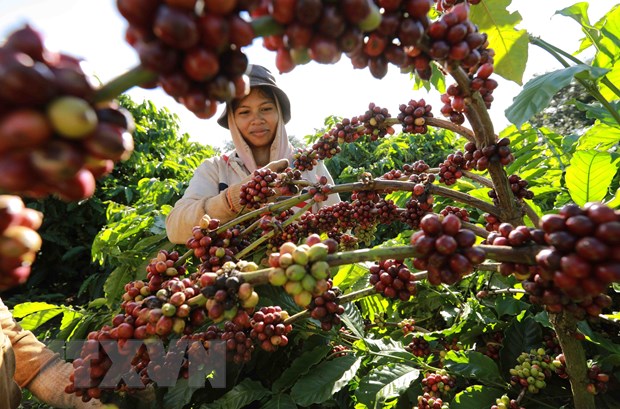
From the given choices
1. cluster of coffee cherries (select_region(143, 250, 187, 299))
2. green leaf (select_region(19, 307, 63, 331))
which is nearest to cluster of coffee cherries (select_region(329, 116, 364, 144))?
cluster of coffee cherries (select_region(143, 250, 187, 299))

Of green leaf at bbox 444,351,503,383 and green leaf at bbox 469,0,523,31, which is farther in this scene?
green leaf at bbox 444,351,503,383

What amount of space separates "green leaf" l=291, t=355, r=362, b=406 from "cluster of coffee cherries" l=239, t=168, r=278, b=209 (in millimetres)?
691

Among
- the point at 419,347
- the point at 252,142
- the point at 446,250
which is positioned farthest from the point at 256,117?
the point at 446,250

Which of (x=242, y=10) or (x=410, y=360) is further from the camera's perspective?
(x=410, y=360)

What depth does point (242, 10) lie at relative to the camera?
0.47m

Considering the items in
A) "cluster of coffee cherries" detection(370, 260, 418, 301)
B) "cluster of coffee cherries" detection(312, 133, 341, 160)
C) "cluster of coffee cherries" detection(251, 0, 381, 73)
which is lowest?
"cluster of coffee cherries" detection(370, 260, 418, 301)

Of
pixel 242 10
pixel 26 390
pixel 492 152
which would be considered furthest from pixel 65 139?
pixel 26 390

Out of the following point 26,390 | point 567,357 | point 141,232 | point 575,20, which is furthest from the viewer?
point 141,232

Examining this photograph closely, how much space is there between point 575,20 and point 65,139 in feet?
5.44

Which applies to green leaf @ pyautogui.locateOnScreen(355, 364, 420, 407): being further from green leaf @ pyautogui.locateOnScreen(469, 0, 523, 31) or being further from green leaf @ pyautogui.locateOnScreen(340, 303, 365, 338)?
green leaf @ pyautogui.locateOnScreen(469, 0, 523, 31)

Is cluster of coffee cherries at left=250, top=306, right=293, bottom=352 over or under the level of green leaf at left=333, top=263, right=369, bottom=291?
under

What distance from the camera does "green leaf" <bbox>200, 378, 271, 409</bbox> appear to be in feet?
4.60

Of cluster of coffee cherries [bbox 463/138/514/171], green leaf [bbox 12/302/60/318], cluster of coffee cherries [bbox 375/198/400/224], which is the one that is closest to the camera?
cluster of coffee cherries [bbox 463/138/514/171]

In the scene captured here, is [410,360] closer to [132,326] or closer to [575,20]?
[132,326]
